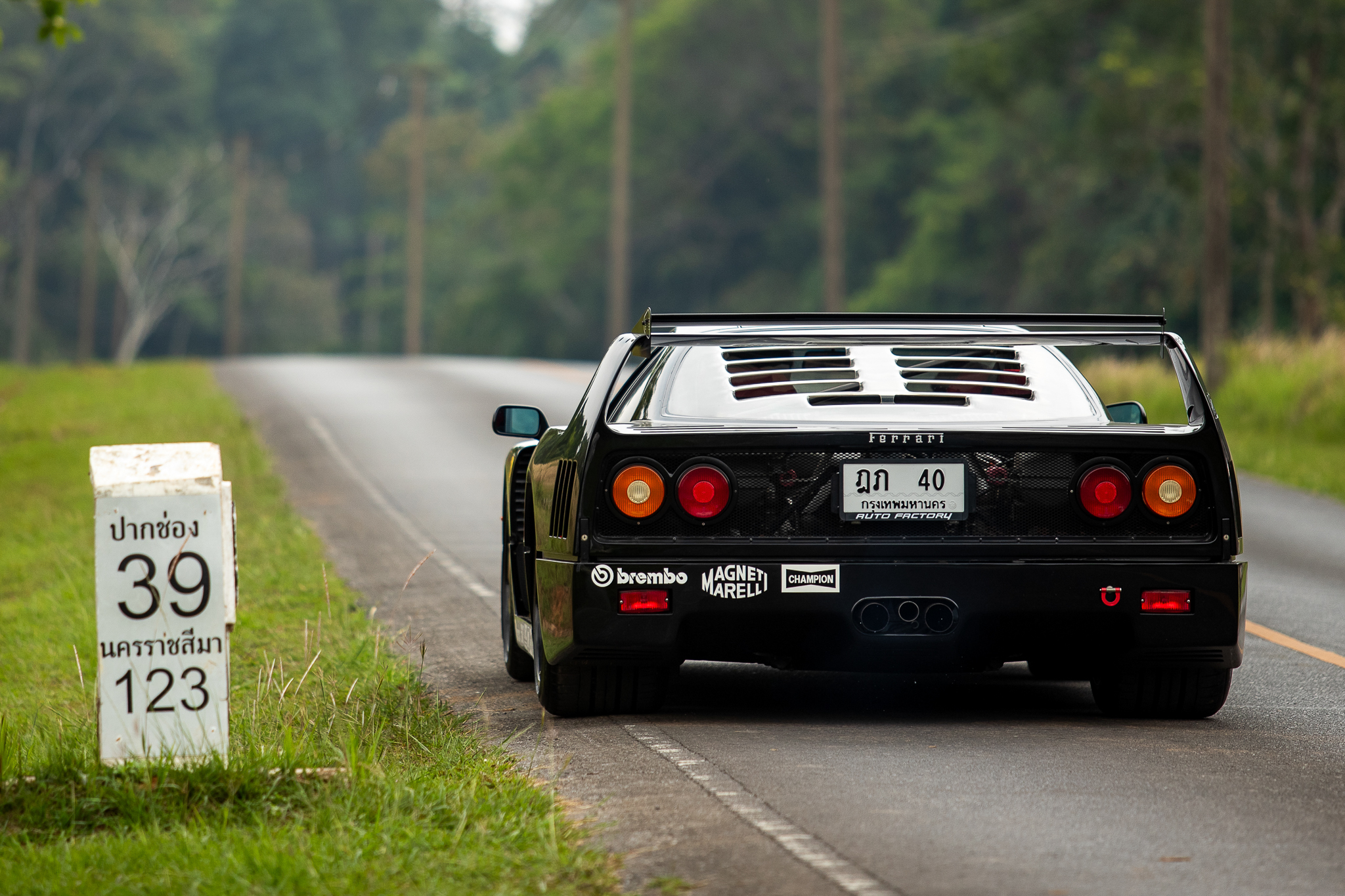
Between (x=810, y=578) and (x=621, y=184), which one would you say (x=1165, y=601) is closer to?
(x=810, y=578)

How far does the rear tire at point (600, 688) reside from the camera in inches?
282

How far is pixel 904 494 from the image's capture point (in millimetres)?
6844

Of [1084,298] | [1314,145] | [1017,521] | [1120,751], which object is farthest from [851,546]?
[1084,298]

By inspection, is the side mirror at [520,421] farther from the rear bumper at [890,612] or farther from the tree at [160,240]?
the tree at [160,240]

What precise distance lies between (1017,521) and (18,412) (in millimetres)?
25058

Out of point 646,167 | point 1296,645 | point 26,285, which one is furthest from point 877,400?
point 26,285

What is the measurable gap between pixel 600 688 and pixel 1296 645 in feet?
13.6

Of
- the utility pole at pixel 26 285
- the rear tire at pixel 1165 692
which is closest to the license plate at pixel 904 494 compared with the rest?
the rear tire at pixel 1165 692

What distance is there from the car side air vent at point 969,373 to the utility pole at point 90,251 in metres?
68.2

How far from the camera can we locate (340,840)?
203 inches

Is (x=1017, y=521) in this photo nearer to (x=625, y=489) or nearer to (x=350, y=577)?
(x=625, y=489)

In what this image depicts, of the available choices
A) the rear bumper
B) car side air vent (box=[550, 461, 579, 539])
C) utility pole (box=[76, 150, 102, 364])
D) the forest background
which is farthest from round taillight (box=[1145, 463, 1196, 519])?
utility pole (box=[76, 150, 102, 364])

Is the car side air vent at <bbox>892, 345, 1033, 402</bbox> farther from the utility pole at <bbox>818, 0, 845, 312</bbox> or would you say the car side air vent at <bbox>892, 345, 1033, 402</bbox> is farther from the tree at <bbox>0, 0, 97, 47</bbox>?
the utility pole at <bbox>818, 0, 845, 312</bbox>

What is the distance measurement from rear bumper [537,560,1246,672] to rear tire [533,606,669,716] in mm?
210
